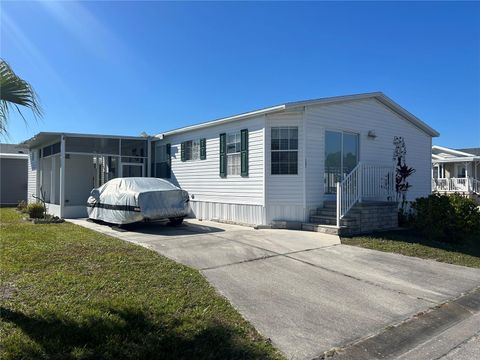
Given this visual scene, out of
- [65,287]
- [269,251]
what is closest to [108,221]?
[269,251]

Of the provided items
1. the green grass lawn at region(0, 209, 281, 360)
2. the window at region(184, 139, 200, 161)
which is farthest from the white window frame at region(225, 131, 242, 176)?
the green grass lawn at region(0, 209, 281, 360)

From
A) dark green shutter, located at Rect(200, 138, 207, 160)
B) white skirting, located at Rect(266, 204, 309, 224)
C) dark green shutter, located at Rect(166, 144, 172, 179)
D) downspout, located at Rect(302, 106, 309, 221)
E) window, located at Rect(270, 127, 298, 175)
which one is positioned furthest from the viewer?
dark green shutter, located at Rect(166, 144, 172, 179)

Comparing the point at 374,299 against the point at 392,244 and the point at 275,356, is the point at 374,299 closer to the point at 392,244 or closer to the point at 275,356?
the point at 275,356

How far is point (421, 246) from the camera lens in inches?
375

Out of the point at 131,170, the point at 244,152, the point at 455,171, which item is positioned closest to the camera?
the point at 244,152

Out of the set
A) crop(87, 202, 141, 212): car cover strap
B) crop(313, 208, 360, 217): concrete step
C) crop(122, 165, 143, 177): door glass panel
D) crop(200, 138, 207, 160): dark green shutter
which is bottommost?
crop(313, 208, 360, 217): concrete step

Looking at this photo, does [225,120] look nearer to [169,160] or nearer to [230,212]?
[230,212]

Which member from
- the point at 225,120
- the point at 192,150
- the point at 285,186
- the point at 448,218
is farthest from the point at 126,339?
the point at 192,150

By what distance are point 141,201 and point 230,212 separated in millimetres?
3659

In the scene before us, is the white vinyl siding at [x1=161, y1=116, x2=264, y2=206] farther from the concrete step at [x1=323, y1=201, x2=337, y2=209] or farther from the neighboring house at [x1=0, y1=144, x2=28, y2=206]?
the neighboring house at [x1=0, y1=144, x2=28, y2=206]

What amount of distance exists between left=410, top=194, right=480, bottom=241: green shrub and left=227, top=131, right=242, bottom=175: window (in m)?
6.01

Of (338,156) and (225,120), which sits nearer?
(338,156)

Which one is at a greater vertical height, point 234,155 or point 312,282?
point 234,155

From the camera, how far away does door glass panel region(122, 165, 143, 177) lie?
56.8 feet
